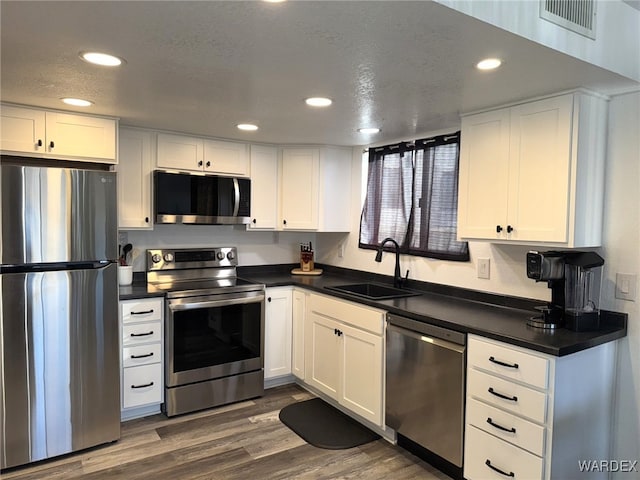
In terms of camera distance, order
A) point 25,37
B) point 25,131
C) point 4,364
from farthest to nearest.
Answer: point 25,131 < point 4,364 < point 25,37

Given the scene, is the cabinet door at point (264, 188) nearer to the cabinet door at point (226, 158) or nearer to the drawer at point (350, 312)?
the cabinet door at point (226, 158)

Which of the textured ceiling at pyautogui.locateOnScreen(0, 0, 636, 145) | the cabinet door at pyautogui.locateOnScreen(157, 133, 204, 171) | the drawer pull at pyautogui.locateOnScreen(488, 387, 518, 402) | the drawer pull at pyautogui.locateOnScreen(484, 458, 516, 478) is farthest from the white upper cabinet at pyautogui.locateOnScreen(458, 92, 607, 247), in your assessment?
the cabinet door at pyautogui.locateOnScreen(157, 133, 204, 171)

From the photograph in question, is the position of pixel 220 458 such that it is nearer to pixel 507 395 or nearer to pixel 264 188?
pixel 507 395

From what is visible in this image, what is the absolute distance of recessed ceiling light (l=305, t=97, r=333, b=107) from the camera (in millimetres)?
2426

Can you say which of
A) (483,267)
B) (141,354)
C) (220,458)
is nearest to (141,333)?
(141,354)

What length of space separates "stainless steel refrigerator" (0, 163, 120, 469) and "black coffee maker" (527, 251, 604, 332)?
2448 mm

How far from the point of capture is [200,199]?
3.53 meters

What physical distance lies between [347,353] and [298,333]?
2.23 feet

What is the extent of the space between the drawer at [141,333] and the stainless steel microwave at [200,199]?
0.80 metres

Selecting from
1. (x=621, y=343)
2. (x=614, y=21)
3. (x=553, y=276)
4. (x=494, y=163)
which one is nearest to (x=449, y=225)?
(x=494, y=163)

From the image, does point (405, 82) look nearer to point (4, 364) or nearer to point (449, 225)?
point (449, 225)

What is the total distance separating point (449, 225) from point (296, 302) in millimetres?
1400

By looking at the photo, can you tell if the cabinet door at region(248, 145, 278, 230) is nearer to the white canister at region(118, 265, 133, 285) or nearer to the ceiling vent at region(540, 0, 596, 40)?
the white canister at region(118, 265, 133, 285)

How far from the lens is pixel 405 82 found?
2.10 m
